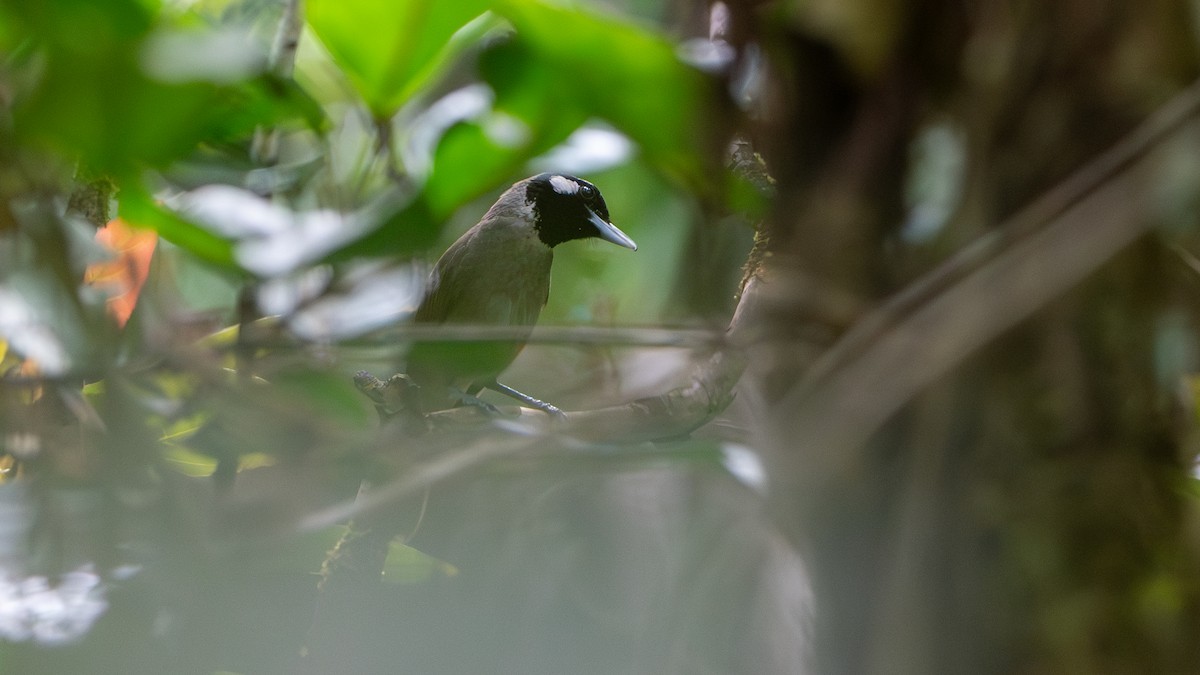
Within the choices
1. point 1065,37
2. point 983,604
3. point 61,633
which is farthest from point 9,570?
point 1065,37

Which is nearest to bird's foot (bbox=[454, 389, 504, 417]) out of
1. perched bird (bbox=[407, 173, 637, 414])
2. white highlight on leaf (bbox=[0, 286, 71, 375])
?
perched bird (bbox=[407, 173, 637, 414])

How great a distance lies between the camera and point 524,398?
0.69 ft

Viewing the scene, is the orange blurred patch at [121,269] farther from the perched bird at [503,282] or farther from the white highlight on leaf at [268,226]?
the perched bird at [503,282]

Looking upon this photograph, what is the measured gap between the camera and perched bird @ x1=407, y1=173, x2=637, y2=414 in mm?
206

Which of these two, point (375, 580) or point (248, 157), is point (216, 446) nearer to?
point (375, 580)

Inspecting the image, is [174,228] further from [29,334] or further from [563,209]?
[563,209]

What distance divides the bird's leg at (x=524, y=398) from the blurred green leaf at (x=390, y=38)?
0.18 metres

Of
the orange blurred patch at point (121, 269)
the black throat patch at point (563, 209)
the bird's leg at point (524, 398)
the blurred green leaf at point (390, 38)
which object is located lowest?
the orange blurred patch at point (121, 269)

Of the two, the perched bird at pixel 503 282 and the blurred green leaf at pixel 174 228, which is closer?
the perched bird at pixel 503 282

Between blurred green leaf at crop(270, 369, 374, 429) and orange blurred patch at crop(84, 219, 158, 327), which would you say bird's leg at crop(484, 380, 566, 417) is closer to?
blurred green leaf at crop(270, 369, 374, 429)

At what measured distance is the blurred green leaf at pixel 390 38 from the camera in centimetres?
32

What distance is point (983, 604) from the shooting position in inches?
14.0

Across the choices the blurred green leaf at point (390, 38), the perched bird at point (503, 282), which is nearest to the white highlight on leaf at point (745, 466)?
the perched bird at point (503, 282)

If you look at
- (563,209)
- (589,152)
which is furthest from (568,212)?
(589,152)
